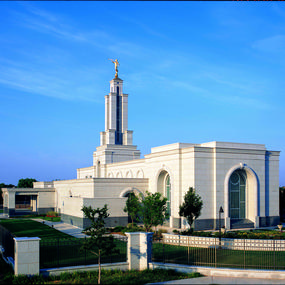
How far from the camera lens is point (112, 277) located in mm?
15117

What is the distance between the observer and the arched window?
33.2 meters

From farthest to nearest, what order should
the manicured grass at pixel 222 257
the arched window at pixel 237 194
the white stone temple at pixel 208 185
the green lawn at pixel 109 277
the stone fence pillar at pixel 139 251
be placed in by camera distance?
1. the arched window at pixel 237 194
2. the white stone temple at pixel 208 185
3. the stone fence pillar at pixel 139 251
4. the manicured grass at pixel 222 257
5. the green lawn at pixel 109 277

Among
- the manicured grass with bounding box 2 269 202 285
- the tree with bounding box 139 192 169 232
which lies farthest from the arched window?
the manicured grass with bounding box 2 269 202 285

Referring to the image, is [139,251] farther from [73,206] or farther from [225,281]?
[73,206]

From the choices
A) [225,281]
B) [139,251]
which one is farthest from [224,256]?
[139,251]

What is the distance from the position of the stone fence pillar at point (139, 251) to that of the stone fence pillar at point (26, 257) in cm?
421

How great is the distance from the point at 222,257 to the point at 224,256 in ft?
1.14

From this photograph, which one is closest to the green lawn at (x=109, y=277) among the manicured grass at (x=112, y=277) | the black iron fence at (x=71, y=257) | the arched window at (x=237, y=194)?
→ the manicured grass at (x=112, y=277)

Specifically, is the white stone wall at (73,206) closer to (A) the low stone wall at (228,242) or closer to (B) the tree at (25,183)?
(A) the low stone wall at (228,242)

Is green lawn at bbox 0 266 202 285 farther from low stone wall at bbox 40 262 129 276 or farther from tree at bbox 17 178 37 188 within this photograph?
tree at bbox 17 178 37 188

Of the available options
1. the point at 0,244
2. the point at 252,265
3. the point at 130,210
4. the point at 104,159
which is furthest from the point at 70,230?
the point at 104,159

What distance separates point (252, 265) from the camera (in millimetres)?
16344

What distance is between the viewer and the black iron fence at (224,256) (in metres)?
16.5

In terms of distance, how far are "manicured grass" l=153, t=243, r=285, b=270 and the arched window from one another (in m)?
12.3
